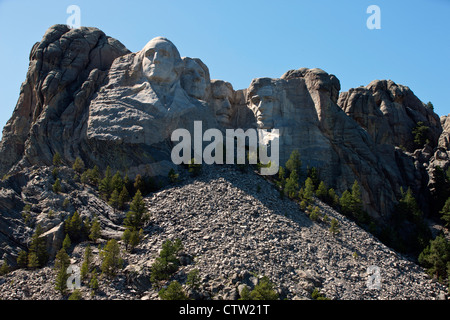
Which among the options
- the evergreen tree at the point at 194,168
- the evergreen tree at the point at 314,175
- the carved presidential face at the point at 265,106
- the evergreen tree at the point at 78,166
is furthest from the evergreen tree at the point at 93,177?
the evergreen tree at the point at 314,175

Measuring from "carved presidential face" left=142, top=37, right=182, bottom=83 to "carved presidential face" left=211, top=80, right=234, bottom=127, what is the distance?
839 cm

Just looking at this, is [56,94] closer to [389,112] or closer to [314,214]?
[314,214]

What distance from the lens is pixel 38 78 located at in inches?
2371

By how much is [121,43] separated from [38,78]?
10.4 m

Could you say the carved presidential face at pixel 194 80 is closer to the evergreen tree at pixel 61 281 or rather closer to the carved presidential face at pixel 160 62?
the carved presidential face at pixel 160 62

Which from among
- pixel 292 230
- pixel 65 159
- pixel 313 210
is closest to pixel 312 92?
pixel 313 210

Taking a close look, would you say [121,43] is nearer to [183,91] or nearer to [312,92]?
[183,91]

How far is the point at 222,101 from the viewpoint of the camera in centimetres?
6750

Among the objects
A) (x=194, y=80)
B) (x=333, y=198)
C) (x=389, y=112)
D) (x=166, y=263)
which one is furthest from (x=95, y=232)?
(x=389, y=112)

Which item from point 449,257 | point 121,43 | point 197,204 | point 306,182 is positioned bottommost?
point 449,257

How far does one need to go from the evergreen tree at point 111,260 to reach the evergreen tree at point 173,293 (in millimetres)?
4439

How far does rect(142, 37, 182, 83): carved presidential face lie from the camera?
58.1 m

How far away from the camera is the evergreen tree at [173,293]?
116 ft

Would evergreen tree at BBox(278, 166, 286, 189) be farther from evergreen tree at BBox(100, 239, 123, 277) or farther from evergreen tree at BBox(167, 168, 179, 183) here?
evergreen tree at BBox(100, 239, 123, 277)
